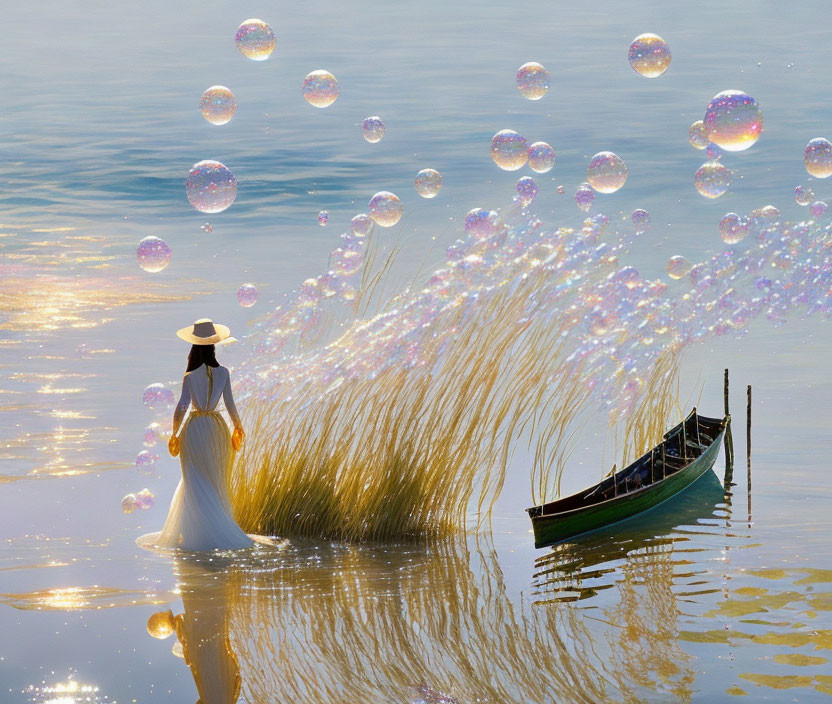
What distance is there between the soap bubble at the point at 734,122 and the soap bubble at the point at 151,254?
20.4 ft

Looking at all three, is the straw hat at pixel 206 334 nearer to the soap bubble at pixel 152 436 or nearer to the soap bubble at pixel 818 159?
the soap bubble at pixel 152 436

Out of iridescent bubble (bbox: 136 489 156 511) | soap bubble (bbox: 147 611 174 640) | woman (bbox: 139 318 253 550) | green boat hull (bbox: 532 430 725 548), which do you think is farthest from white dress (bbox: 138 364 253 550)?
green boat hull (bbox: 532 430 725 548)

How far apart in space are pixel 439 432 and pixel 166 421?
121 inches

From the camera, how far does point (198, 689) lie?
5789 millimetres

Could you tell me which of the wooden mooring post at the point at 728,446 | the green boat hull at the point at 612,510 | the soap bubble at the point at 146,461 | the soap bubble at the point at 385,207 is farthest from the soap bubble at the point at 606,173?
the soap bubble at the point at 146,461

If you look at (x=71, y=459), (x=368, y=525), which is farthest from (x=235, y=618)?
(x=71, y=459)

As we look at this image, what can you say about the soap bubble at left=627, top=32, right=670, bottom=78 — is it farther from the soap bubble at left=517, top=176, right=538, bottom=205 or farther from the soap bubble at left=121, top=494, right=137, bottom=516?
the soap bubble at left=121, top=494, right=137, bottom=516

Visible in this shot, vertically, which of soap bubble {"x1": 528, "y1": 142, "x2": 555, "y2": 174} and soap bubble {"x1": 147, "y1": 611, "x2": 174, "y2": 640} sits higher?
soap bubble {"x1": 528, "y1": 142, "x2": 555, "y2": 174}

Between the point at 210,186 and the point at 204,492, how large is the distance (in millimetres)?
3556

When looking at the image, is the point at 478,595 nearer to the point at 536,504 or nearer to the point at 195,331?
the point at 536,504

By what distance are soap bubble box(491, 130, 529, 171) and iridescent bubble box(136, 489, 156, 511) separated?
547cm

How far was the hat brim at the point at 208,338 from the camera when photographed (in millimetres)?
10008

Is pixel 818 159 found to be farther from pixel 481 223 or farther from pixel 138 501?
pixel 138 501

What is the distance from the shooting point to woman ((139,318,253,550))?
9.91 metres
